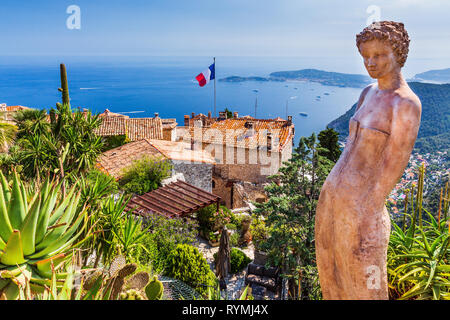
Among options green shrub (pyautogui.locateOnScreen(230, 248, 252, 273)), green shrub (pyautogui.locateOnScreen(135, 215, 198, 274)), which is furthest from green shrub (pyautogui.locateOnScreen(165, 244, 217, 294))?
green shrub (pyautogui.locateOnScreen(230, 248, 252, 273))

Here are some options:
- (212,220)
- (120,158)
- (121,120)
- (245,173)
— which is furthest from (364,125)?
(121,120)

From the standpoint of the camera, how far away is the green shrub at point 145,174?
17.3m

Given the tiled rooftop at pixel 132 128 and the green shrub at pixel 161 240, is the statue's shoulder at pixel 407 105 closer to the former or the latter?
the green shrub at pixel 161 240

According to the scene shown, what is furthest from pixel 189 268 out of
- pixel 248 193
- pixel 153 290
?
pixel 248 193

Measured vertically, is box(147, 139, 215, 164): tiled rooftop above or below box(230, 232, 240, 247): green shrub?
above

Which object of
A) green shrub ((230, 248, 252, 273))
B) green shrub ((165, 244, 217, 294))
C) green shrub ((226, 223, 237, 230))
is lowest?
green shrub ((230, 248, 252, 273))

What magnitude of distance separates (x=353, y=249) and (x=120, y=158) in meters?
19.6

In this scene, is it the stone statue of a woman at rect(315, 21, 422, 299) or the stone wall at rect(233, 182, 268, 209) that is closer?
the stone statue of a woman at rect(315, 21, 422, 299)

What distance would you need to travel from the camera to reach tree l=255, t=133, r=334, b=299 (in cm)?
1027

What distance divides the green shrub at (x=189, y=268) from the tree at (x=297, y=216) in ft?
6.64

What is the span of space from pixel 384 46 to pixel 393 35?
0.13m

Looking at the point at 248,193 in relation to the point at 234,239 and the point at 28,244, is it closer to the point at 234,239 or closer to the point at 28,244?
the point at 234,239
